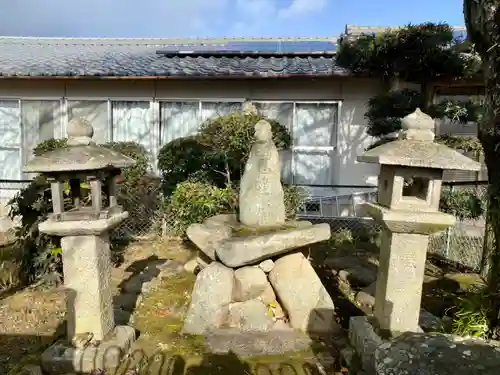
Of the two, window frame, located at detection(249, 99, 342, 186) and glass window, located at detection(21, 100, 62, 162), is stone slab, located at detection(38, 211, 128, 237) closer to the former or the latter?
window frame, located at detection(249, 99, 342, 186)

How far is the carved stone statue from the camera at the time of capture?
4.92m

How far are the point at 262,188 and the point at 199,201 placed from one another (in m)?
3.05

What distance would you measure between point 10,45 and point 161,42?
17.8ft

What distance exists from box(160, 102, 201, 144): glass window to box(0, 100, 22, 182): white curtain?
3798mm

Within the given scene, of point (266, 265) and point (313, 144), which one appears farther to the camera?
point (313, 144)

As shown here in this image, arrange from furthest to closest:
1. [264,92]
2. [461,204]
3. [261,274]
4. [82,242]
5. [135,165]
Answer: [264,92], [135,165], [461,204], [261,274], [82,242]

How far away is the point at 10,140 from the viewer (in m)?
10.2

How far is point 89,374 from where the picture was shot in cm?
356

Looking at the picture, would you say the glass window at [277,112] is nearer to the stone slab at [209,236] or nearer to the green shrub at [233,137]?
the green shrub at [233,137]

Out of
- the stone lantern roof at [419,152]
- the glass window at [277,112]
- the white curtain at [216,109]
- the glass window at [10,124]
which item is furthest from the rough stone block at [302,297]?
the glass window at [10,124]

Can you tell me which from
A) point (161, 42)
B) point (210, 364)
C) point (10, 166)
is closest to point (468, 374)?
point (210, 364)

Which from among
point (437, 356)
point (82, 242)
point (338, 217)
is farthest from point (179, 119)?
point (437, 356)

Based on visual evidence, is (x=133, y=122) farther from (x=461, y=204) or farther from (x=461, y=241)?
(x=461, y=241)

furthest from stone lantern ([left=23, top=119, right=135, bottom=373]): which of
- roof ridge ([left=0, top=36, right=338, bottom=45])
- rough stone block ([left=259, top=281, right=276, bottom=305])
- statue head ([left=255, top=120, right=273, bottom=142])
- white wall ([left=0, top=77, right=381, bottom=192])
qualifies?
roof ridge ([left=0, top=36, right=338, bottom=45])
